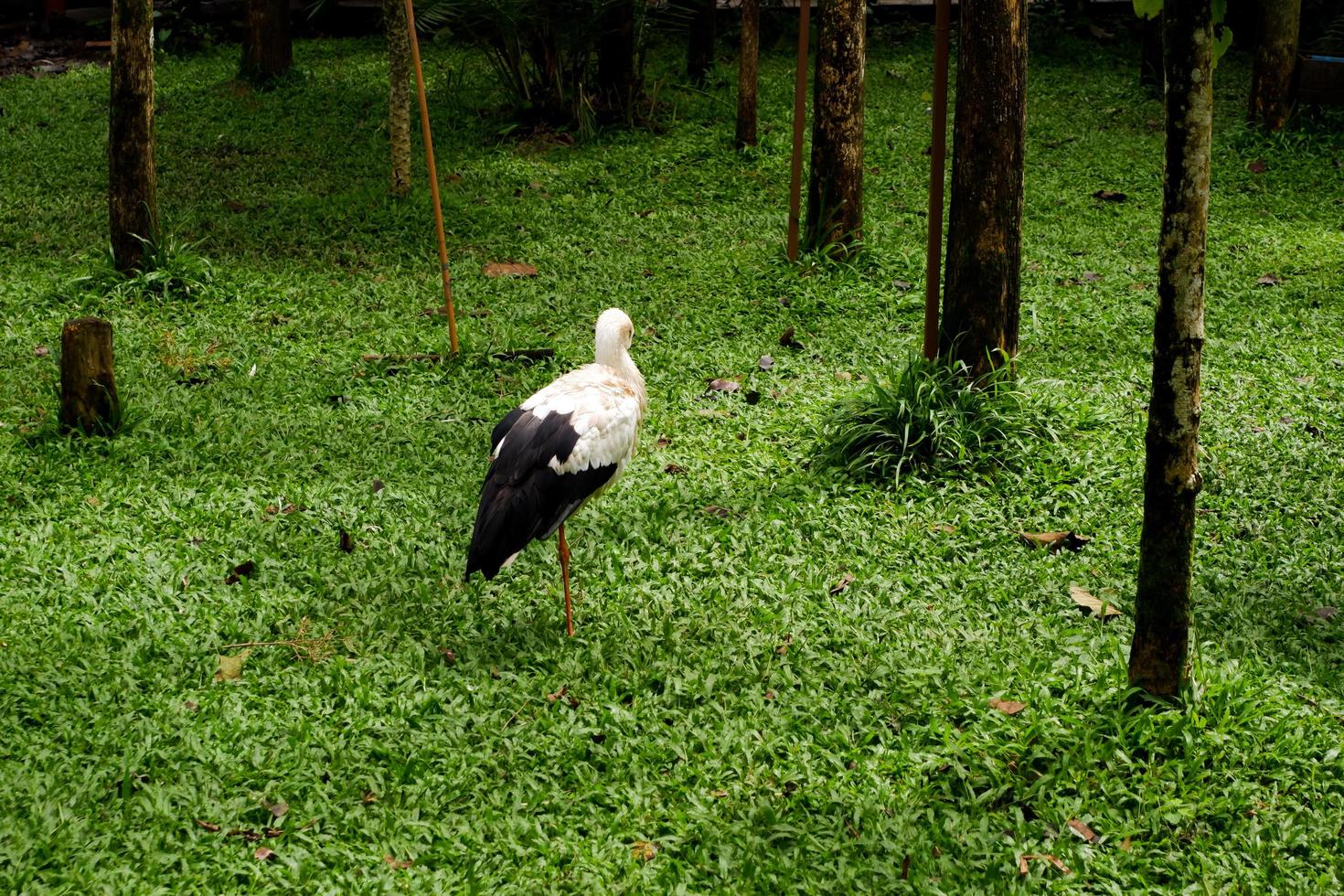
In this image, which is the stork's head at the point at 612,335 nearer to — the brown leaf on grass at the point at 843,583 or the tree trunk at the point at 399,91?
the brown leaf on grass at the point at 843,583

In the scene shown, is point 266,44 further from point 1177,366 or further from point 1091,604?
point 1177,366

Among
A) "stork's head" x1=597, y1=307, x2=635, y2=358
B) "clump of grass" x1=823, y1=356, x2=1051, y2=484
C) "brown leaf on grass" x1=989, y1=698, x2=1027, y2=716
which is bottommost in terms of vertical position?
"brown leaf on grass" x1=989, y1=698, x2=1027, y2=716

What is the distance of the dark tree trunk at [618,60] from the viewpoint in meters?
10.2

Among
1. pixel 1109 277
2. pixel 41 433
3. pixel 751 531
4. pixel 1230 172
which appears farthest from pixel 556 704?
pixel 1230 172

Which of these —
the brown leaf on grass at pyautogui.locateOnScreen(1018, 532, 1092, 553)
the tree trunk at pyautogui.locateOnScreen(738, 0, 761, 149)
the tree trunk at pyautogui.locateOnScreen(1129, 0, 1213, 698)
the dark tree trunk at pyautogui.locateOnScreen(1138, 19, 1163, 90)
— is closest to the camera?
the tree trunk at pyautogui.locateOnScreen(1129, 0, 1213, 698)

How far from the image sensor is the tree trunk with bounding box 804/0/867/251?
746 centimetres

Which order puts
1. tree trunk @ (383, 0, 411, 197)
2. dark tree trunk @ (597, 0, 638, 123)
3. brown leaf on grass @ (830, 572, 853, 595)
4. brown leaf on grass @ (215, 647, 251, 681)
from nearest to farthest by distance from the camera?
brown leaf on grass @ (215, 647, 251, 681) → brown leaf on grass @ (830, 572, 853, 595) → tree trunk @ (383, 0, 411, 197) → dark tree trunk @ (597, 0, 638, 123)

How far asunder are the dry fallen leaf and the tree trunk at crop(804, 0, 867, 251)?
12.9 ft

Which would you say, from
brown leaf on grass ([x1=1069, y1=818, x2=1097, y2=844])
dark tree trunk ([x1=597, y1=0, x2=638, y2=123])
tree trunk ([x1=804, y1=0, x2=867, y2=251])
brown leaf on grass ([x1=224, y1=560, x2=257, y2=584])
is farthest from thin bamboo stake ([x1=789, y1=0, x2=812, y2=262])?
brown leaf on grass ([x1=1069, y1=818, x2=1097, y2=844])

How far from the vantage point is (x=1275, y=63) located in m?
9.91

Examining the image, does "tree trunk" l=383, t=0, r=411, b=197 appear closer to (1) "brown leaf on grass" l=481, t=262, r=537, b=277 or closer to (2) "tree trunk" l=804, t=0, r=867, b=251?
(1) "brown leaf on grass" l=481, t=262, r=537, b=277

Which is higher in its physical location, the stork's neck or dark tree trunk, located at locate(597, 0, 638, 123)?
dark tree trunk, located at locate(597, 0, 638, 123)

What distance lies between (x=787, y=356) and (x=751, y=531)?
2.04 meters

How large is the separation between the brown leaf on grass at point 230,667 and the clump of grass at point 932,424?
8.74 ft
